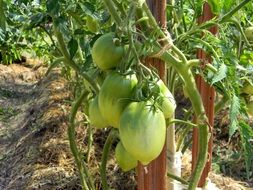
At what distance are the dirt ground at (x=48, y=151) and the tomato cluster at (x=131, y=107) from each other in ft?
4.25

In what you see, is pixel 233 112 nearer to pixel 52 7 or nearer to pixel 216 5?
pixel 216 5

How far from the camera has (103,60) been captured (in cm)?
75

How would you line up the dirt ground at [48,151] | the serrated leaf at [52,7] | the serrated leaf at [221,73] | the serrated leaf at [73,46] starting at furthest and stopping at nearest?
the dirt ground at [48,151] → the serrated leaf at [73,46] → the serrated leaf at [52,7] → the serrated leaf at [221,73]

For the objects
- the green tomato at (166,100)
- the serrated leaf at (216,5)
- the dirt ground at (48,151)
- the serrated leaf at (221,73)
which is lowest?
the dirt ground at (48,151)

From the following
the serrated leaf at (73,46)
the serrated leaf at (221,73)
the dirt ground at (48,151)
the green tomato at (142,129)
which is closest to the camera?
the green tomato at (142,129)

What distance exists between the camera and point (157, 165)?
85 centimetres

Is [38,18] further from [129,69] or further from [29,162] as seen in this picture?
[29,162]

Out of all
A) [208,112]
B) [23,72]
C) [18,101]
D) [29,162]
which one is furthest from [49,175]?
[23,72]

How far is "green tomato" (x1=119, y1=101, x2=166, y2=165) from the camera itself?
657mm

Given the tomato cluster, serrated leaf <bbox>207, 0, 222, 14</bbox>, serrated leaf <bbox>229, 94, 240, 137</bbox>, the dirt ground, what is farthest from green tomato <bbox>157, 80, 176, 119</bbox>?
the dirt ground

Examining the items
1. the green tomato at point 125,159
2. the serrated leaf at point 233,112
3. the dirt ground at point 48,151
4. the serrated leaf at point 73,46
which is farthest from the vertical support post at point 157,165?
the dirt ground at point 48,151

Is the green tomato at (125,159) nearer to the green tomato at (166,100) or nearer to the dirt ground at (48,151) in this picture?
the green tomato at (166,100)

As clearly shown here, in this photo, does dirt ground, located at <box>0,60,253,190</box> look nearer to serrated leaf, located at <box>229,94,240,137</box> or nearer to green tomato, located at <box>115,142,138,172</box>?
green tomato, located at <box>115,142,138,172</box>

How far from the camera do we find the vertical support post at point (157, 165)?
818 millimetres
